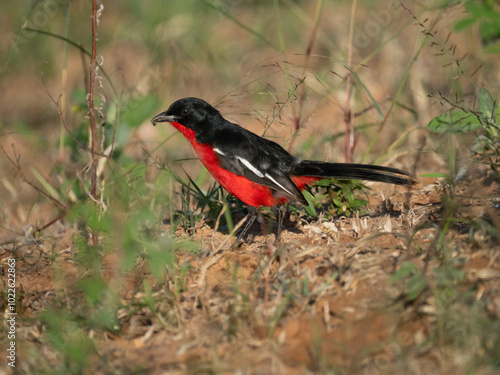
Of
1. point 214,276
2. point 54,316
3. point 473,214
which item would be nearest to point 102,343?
point 54,316

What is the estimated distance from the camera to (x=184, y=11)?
9094 millimetres

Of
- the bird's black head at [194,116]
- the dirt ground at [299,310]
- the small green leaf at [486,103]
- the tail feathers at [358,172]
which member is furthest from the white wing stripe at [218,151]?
the small green leaf at [486,103]

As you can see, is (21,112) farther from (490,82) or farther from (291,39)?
(490,82)

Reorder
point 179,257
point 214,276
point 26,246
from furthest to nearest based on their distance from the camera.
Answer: point 26,246 → point 179,257 → point 214,276

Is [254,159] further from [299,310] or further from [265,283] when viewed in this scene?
[299,310]

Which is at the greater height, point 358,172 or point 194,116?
point 194,116

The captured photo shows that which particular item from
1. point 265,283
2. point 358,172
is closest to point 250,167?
point 358,172

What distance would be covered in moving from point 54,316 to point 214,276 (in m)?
0.97

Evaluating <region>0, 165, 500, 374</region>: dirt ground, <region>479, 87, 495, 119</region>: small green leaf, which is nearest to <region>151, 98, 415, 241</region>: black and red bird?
<region>0, 165, 500, 374</region>: dirt ground

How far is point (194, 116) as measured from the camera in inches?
190

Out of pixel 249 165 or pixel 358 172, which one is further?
pixel 249 165

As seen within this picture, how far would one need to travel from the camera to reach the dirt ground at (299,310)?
8.66 feet

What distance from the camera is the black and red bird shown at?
442 centimetres

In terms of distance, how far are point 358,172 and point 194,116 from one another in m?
1.44
